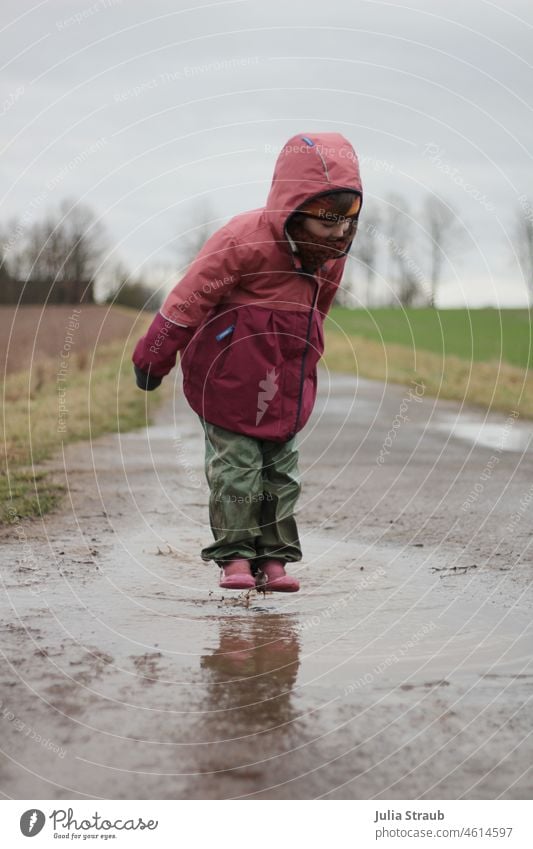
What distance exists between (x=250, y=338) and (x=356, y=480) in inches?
137

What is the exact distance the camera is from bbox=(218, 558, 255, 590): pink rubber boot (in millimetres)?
4254

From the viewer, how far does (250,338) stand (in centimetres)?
424

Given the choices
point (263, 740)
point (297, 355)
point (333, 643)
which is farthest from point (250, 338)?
point (263, 740)

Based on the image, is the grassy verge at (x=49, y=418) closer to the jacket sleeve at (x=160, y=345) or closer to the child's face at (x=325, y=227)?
the jacket sleeve at (x=160, y=345)

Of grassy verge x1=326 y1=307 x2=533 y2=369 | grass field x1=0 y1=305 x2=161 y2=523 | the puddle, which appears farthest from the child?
grassy verge x1=326 y1=307 x2=533 y2=369

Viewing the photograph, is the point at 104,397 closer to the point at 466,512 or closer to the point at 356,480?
the point at 356,480

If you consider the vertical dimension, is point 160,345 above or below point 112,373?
above

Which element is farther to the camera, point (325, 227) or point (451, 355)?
point (451, 355)

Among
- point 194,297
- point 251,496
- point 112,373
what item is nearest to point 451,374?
point 112,373

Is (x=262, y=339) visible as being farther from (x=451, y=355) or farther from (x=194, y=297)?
(x=451, y=355)

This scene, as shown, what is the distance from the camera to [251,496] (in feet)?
14.5

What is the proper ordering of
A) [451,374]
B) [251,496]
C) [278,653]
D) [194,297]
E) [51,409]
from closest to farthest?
[278,653] → [194,297] → [251,496] → [51,409] → [451,374]

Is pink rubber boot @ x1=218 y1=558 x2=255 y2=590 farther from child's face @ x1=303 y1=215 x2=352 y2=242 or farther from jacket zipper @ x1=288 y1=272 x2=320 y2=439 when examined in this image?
child's face @ x1=303 y1=215 x2=352 y2=242

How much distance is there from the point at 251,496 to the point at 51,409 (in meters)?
7.29
